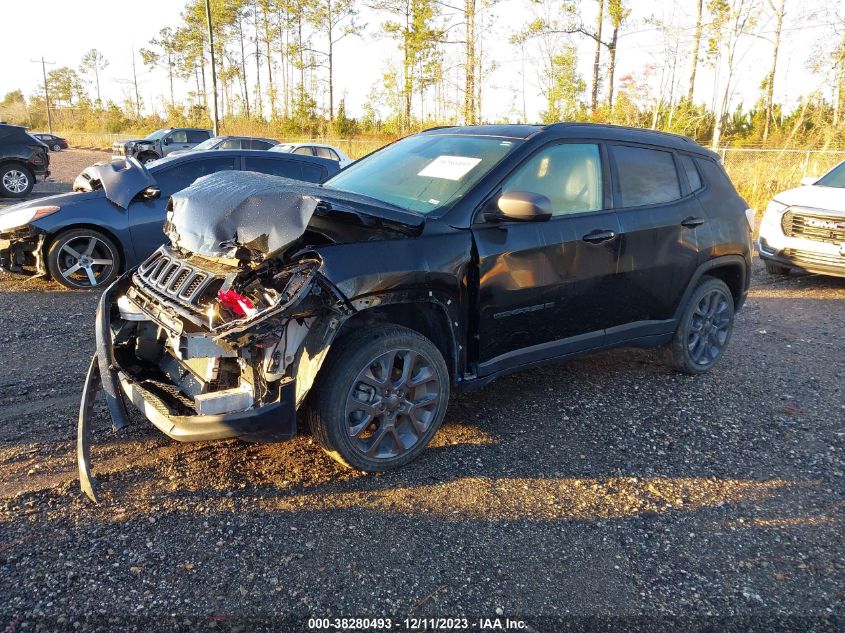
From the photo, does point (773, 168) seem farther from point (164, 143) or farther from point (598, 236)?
point (164, 143)

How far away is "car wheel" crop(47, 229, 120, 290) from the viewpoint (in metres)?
6.86

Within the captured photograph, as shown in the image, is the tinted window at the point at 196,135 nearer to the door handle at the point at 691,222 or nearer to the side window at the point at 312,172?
the side window at the point at 312,172

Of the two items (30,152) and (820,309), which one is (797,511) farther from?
(30,152)

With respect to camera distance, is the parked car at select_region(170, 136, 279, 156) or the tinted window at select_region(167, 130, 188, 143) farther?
the tinted window at select_region(167, 130, 188, 143)

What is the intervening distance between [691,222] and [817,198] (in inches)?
203


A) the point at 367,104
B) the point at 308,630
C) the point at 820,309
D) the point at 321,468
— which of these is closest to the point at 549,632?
the point at 308,630

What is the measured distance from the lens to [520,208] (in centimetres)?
354

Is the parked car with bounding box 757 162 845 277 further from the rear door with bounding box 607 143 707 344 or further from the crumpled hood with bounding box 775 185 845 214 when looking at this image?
the rear door with bounding box 607 143 707 344

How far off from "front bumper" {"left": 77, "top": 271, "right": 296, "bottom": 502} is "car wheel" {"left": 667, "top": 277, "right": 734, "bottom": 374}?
3277mm

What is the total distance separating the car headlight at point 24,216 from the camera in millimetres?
6723

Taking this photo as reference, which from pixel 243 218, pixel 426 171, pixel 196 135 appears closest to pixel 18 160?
pixel 196 135

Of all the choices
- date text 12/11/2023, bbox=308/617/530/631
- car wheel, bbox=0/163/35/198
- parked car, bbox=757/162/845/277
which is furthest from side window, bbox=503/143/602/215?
car wheel, bbox=0/163/35/198

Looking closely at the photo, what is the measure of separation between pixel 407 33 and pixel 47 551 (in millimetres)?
29755

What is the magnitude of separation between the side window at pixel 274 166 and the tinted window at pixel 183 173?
406mm
